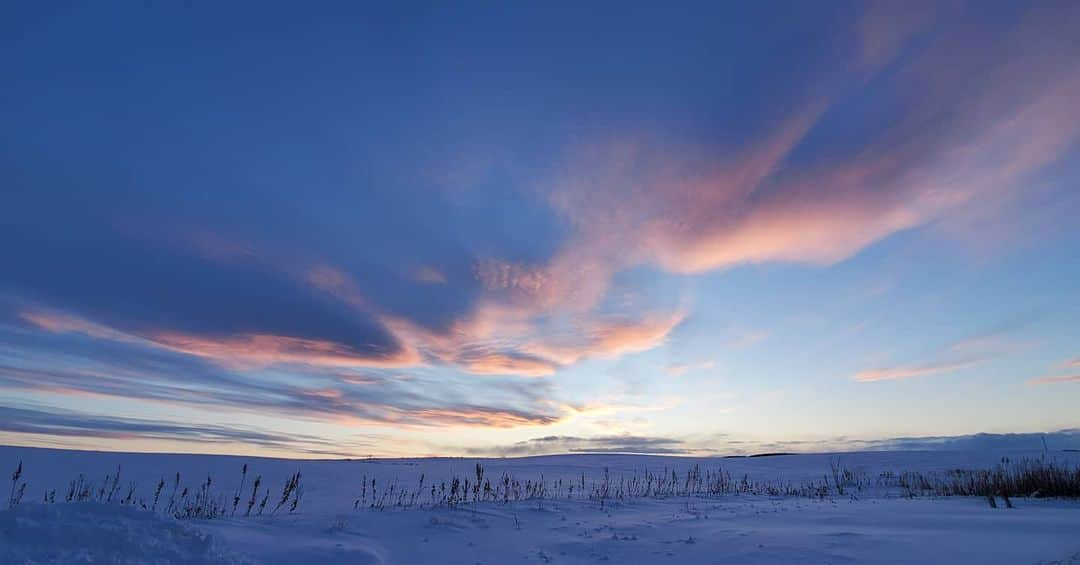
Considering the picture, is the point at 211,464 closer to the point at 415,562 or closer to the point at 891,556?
the point at 415,562

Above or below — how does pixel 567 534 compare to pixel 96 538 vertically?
below

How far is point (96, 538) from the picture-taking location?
7.39 meters

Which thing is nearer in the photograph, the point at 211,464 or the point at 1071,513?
the point at 1071,513

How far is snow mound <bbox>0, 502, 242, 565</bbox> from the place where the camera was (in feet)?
22.9

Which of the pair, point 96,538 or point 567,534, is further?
point 567,534

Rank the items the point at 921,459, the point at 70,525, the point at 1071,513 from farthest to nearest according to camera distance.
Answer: the point at 921,459, the point at 1071,513, the point at 70,525

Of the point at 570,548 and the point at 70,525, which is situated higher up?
the point at 70,525

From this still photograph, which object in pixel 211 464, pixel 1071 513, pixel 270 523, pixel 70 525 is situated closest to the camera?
pixel 70 525

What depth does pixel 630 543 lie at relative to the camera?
10.3 metres

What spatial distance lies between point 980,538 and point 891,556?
2584 mm

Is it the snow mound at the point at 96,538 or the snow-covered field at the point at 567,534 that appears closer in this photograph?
the snow mound at the point at 96,538

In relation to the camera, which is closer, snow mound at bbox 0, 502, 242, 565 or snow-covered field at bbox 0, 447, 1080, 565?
snow mound at bbox 0, 502, 242, 565

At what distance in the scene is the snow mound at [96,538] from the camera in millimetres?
6973

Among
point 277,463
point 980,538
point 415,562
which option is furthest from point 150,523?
point 277,463
